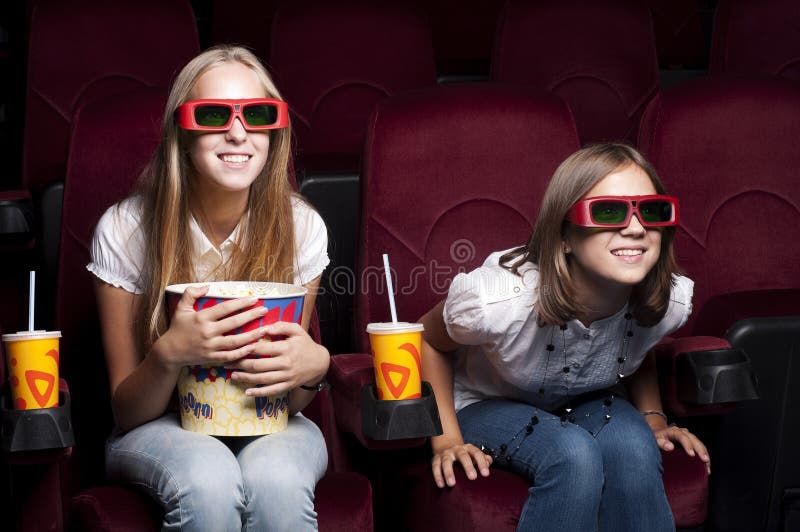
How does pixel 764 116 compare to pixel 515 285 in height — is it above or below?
above

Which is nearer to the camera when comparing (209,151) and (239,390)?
(239,390)

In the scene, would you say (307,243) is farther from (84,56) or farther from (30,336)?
(84,56)

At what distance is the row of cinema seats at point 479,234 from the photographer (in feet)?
3.93

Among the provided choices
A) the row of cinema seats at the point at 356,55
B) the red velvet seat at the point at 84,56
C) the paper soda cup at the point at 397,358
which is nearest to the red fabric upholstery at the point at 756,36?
the row of cinema seats at the point at 356,55

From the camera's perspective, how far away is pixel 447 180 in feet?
4.85

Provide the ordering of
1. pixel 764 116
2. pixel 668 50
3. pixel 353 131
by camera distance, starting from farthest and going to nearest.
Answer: pixel 668 50 < pixel 353 131 < pixel 764 116

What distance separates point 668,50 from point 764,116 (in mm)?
1480

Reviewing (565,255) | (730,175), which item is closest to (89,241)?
(565,255)

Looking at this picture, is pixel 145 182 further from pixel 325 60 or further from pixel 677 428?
pixel 325 60

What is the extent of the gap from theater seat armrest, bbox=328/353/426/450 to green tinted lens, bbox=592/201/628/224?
12.5 inches

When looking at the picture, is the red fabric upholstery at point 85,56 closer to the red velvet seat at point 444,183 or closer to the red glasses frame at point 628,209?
the red velvet seat at point 444,183

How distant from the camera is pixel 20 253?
1666 millimetres

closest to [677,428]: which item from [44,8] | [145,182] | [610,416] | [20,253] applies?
[610,416]

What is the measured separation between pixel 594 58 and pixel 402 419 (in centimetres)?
133
